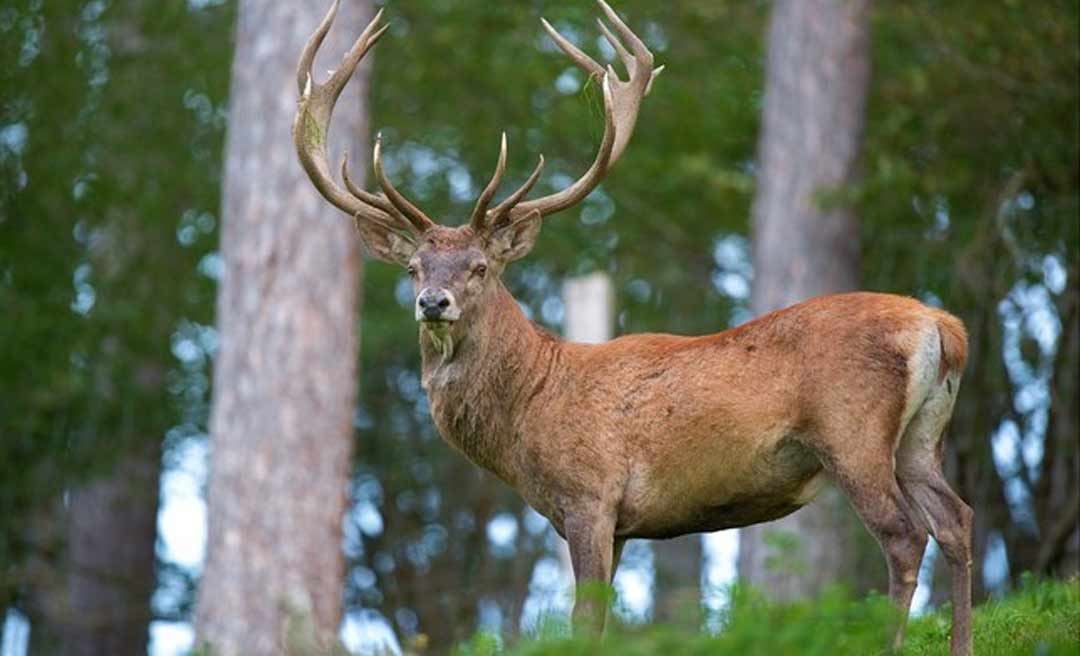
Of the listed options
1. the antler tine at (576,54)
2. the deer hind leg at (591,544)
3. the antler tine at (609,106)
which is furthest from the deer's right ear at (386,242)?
the deer hind leg at (591,544)

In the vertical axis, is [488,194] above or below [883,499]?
above

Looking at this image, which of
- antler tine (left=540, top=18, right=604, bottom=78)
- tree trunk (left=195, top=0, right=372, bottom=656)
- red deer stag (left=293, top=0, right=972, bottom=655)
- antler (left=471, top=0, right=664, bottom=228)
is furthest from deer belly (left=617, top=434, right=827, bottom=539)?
tree trunk (left=195, top=0, right=372, bottom=656)

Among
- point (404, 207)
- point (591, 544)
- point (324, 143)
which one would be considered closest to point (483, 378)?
point (404, 207)

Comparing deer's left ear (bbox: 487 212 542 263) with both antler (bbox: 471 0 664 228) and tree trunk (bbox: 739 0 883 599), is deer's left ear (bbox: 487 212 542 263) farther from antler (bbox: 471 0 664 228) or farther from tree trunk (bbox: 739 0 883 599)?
tree trunk (bbox: 739 0 883 599)

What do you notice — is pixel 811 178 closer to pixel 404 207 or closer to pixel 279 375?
pixel 279 375

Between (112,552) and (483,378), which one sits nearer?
(483,378)

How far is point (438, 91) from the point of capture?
20.2 m

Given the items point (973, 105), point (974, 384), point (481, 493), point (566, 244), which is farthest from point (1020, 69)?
point (481, 493)

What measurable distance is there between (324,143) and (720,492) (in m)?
2.60

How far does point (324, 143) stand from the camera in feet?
29.7

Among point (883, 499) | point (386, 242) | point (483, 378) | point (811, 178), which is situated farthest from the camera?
point (811, 178)

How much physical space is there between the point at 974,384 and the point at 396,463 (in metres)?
7.74

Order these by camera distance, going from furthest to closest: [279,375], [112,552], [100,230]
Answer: [112,552], [100,230], [279,375]

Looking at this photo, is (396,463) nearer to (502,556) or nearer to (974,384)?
(502,556)
